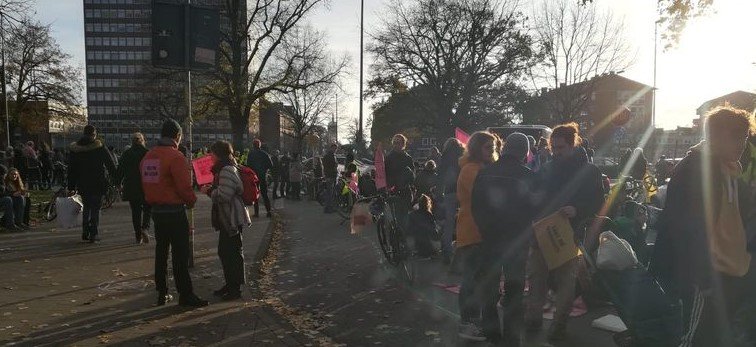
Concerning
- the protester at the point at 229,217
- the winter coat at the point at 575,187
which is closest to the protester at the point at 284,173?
the protester at the point at 229,217

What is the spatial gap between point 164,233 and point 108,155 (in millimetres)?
4494

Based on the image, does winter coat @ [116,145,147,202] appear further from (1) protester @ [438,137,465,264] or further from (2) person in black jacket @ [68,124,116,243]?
(1) protester @ [438,137,465,264]

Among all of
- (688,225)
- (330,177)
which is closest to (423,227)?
(688,225)

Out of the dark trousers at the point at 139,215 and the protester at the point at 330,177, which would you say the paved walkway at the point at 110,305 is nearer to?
the dark trousers at the point at 139,215

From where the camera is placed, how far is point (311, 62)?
33.5 meters

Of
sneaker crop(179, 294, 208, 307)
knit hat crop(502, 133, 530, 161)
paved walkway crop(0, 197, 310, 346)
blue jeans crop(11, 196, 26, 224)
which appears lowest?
paved walkway crop(0, 197, 310, 346)

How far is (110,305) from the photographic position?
18.5 ft

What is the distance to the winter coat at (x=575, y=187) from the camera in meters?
4.53

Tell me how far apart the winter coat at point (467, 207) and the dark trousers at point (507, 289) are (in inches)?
10.3

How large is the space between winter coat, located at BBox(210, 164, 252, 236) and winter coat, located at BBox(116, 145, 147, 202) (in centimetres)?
359

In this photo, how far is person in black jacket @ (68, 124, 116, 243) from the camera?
9.03 meters

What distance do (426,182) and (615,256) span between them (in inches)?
232

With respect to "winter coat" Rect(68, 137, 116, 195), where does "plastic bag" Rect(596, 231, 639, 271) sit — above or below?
below

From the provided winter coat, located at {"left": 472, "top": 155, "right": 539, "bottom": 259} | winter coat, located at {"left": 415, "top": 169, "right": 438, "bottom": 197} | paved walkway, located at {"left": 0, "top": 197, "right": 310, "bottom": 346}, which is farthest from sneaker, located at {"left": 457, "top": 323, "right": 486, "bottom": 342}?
winter coat, located at {"left": 415, "top": 169, "right": 438, "bottom": 197}
